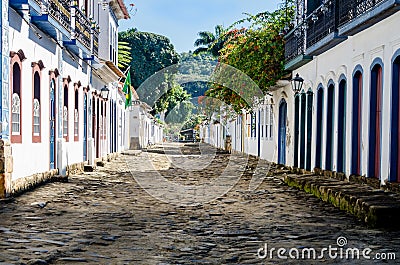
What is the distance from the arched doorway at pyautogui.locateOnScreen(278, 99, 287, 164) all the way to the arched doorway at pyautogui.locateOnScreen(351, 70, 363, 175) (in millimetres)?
8946

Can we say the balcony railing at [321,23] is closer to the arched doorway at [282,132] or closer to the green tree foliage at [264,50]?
the green tree foliage at [264,50]

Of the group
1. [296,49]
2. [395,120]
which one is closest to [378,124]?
[395,120]

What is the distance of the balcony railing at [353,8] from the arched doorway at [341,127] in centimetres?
170

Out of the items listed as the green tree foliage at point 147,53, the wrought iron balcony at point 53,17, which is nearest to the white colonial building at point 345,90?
the wrought iron balcony at point 53,17

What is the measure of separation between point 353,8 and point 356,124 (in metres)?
2.50

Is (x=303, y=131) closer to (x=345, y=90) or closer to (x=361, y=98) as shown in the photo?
(x=345, y=90)

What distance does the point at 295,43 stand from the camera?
59.2 feet

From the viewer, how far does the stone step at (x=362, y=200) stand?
7.96 meters

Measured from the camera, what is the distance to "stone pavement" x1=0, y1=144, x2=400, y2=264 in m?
6.34

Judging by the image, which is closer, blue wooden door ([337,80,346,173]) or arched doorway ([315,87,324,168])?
blue wooden door ([337,80,346,173])

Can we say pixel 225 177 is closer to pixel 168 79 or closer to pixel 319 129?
pixel 319 129

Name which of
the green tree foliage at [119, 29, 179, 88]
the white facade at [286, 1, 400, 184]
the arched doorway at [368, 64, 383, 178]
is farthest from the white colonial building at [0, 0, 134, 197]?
the green tree foliage at [119, 29, 179, 88]

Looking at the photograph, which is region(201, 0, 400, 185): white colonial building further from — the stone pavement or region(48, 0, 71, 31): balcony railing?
region(48, 0, 71, 31): balcony railing

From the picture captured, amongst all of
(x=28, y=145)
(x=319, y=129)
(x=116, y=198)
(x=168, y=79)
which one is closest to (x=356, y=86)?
(x=319, y=129)
